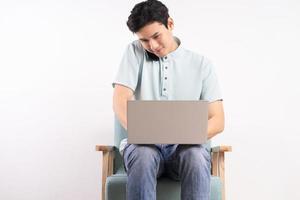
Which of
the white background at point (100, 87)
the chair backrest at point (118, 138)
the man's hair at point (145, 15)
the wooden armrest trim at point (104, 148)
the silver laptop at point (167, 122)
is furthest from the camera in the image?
the white background at point (100, 87)

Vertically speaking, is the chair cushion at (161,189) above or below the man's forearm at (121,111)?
below

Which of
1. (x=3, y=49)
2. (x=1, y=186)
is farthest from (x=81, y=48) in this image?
(x=1, y=186)

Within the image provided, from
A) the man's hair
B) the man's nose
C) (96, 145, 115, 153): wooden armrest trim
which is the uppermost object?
Result: the man's hair

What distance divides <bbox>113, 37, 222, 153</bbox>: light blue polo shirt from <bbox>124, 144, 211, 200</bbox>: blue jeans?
1.01 ft

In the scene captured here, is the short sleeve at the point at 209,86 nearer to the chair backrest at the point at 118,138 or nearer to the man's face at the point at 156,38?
the man's face at the point at 156,38

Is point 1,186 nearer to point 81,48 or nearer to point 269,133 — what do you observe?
point 81,48

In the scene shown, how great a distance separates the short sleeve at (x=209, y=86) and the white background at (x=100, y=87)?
1.85 feet

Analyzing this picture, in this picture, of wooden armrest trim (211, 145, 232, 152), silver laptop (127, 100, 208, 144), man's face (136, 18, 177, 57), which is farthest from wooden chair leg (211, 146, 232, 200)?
man's face (136, 18, 177, 57)

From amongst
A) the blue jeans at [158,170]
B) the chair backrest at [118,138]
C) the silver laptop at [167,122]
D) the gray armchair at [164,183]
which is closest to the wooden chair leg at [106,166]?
the gray armchair at [164,183]

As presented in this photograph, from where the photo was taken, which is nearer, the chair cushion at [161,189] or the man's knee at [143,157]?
the man's knee at [143,157]

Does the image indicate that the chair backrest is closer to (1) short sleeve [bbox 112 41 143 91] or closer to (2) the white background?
(1) short sleeve [bbox 112 41 143 91]

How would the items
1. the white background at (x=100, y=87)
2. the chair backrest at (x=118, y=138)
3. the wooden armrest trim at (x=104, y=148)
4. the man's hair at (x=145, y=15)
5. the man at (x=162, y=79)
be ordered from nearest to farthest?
the man at (x=162, y=79)
the man's hair at (x=145, y=15)
the wooden armrest trim at (x=104, y=148)
the chair backrest at (x=118, y=138)
the white background at (x=100, y=87)

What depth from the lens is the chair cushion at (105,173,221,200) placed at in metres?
1.55

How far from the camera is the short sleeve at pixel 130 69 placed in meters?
1.74
